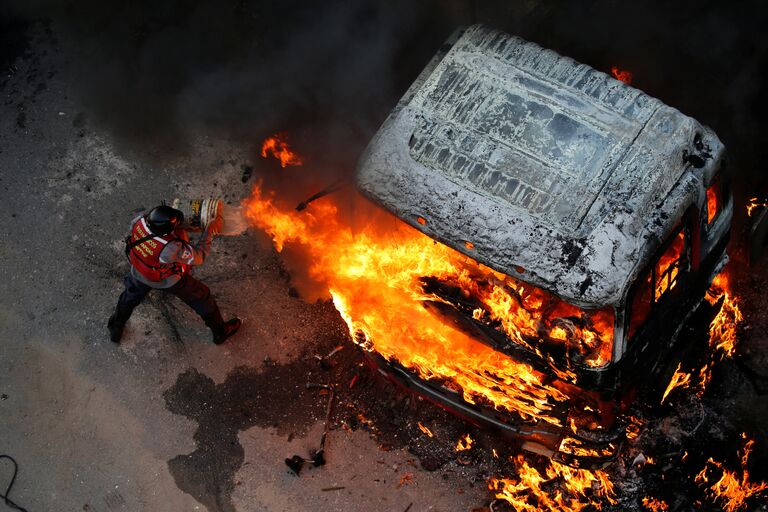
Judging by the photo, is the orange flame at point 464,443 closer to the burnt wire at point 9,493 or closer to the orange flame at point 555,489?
the orange flame at point 555,489

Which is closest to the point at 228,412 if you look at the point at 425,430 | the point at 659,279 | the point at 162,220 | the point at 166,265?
the point at 166,265

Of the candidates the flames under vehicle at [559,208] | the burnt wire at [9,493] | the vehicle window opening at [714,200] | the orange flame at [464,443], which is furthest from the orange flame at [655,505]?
the burnt wire at [9,493]

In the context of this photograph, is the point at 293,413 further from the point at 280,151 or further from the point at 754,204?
the point at 754,204

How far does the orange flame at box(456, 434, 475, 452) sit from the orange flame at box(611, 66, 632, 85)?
148 inches

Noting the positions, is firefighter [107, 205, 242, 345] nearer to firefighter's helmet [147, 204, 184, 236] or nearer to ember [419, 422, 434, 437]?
Answer: firefighter's helmet [147, 204, 184, 236]

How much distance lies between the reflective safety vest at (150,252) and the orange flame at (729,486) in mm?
4288

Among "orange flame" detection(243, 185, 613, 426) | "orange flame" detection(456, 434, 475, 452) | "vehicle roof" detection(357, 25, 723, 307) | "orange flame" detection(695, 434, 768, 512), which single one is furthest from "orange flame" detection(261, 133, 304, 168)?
"orange flame" detection(695, 434, 768, 512)

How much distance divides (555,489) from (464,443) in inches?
30.4

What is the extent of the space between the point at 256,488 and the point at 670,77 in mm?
5382

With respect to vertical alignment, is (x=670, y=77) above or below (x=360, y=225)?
above

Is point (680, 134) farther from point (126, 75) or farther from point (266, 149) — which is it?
point (126, 75)

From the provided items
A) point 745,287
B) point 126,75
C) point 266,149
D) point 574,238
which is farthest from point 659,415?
point 126,75

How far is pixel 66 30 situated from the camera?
803 centimetres

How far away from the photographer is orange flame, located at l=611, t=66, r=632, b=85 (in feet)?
22.9
